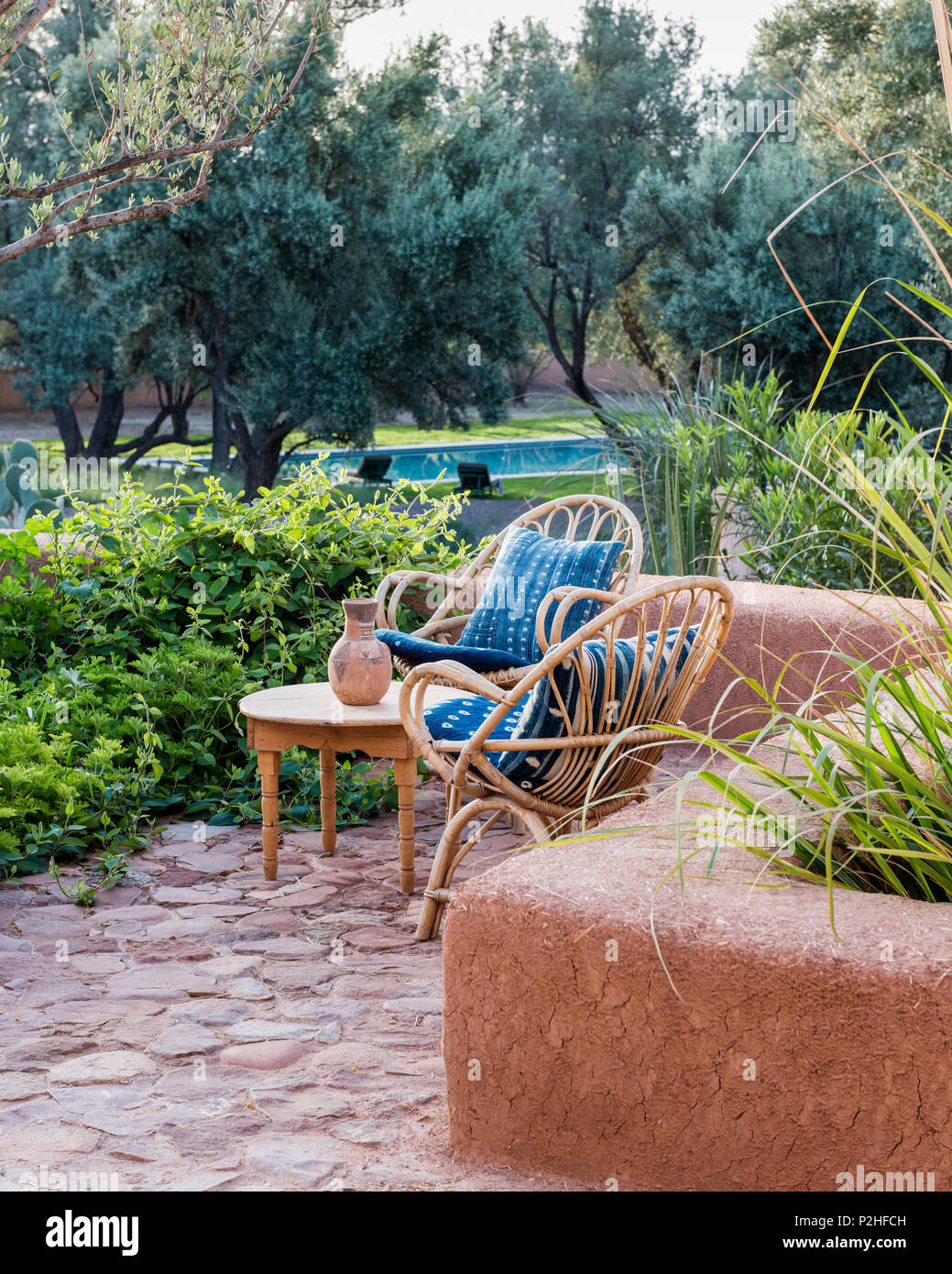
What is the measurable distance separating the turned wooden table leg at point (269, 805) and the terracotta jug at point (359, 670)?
0.29 metres

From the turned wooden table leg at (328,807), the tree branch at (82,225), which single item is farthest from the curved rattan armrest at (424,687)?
the tree branch at (82,225)

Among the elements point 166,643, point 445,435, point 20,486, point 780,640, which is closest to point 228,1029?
point 166,643

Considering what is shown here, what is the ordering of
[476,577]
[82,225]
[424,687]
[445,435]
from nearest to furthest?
[424,687], [476,577], [82,225], [445,435]

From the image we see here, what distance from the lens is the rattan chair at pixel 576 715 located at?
298 centimetres

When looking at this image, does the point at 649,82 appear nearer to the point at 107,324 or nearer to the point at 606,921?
the point at 107,324

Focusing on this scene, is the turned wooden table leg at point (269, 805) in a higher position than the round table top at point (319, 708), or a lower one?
lower

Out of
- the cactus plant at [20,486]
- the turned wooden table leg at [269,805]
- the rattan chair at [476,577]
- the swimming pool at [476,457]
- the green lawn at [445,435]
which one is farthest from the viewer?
the green lawn at [445,435]

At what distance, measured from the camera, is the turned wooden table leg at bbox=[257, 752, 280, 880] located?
3730mm

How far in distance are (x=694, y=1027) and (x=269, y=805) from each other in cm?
215

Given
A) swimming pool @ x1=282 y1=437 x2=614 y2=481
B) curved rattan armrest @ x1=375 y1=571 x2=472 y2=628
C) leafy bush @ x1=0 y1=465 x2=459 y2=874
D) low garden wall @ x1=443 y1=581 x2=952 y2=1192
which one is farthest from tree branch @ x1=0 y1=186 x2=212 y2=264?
swimming pool @ x1=282 y1=437 x2=614 y2=481

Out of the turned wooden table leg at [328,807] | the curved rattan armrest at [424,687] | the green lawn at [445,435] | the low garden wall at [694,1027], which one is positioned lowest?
the turned wooden table leg at [328,807]

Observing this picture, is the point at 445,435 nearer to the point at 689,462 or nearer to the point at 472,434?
the point at 472,434

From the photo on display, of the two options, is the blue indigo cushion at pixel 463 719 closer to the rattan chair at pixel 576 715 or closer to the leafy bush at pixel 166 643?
the rattan chair at pixel 576 715

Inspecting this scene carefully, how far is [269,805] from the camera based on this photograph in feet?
12.3
